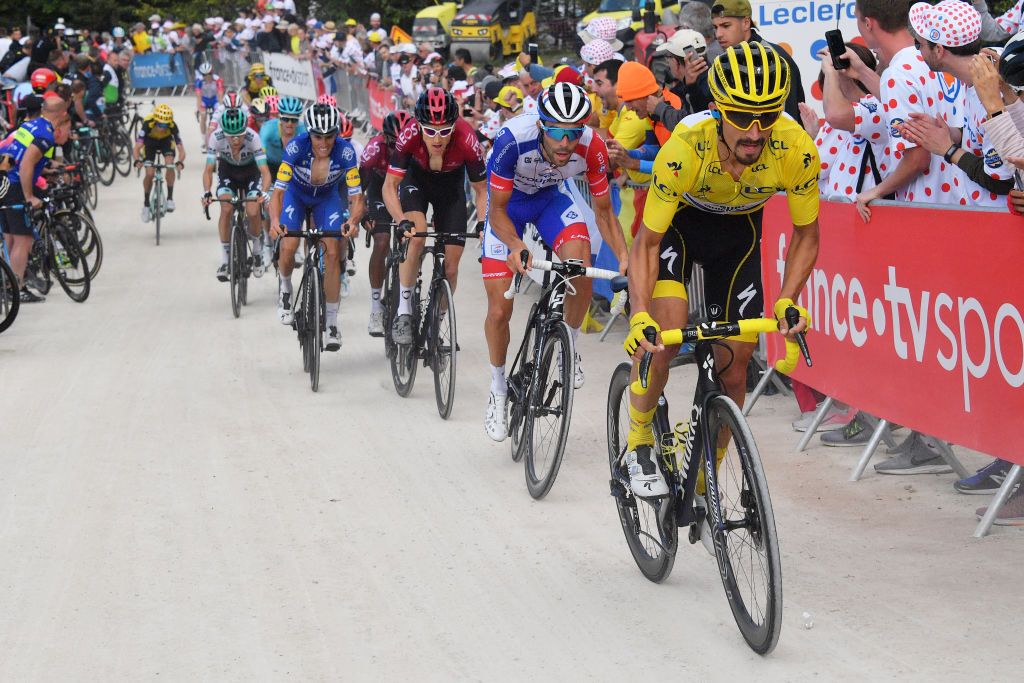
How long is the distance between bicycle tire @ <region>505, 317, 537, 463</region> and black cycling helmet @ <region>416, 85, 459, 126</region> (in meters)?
2.05

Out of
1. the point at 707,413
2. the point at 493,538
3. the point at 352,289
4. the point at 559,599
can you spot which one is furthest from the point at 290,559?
the point at 352,289

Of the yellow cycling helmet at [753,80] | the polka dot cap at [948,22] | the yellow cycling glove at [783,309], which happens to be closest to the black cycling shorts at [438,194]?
the polka dot cap at [948,22]

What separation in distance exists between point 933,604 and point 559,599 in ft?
4.91

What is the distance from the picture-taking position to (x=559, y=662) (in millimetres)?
4859

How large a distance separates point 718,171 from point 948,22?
2.04 m

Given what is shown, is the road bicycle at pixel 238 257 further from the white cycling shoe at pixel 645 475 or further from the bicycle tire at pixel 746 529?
the bicycle tire at pixel 746 529

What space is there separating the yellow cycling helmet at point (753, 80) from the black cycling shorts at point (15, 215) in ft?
32.9

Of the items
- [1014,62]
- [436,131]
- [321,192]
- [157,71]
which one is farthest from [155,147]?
[157,71]

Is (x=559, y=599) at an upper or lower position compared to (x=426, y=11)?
lower

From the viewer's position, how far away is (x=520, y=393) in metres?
7.18

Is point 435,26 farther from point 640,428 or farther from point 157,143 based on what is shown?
point 640,428

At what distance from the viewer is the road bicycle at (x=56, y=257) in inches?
545

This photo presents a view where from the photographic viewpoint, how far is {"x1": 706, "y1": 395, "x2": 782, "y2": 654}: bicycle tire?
4.46 meters

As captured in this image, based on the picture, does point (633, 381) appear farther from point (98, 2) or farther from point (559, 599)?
point (98, 2)
